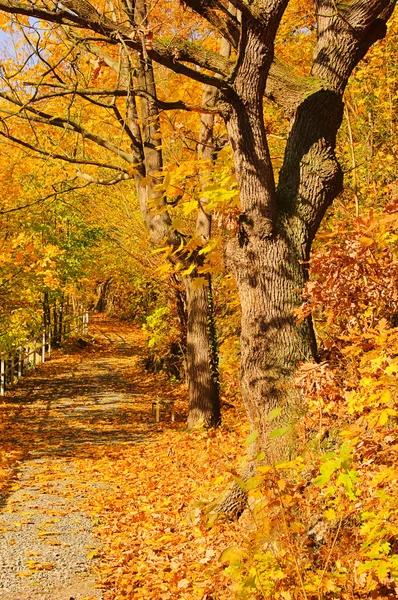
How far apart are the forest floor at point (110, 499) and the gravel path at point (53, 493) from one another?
0.02m

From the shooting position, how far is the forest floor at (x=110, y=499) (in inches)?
233

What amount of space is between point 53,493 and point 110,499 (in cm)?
90

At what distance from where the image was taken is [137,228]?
17391mm

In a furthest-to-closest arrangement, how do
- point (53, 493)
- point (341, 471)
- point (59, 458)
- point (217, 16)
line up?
point (59, 458), point (53, 493), point (217, 16), point (341, 471)

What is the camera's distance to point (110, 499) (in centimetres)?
888

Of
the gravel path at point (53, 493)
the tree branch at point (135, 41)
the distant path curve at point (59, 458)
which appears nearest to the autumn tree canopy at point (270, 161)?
the tree branch at point (135, 41)

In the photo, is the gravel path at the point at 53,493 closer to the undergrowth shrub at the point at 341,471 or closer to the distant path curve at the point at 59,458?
the distant path curve at the point at 59,458

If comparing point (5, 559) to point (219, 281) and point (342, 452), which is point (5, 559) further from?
point (219, 281)

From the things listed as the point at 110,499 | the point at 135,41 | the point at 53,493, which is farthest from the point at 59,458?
the point at 135,41

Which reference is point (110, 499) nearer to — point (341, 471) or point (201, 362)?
point (201, 362)

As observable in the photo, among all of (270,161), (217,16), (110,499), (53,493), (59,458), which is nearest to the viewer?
(270,161)

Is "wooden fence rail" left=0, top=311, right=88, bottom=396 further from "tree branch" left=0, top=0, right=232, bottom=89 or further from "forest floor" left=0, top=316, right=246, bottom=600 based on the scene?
"tree branch" left=0, top=0, right=232, bottom=89

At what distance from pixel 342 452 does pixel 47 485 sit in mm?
7173

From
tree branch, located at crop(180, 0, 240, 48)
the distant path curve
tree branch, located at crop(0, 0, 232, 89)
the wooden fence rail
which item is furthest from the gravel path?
tree branch, located at crop(180, 0, 240, 48)
